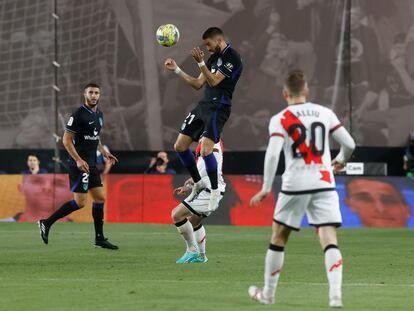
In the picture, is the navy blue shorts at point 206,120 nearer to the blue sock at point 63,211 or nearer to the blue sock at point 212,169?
the blue sock at point 212,169

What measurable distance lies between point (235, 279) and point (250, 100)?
12652mm

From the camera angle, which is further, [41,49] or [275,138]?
[41,49]

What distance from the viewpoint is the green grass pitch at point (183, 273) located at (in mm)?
11078

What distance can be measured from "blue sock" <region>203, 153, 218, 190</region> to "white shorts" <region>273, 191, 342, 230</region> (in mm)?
5201

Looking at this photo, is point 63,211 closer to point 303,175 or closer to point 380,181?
point 380,181

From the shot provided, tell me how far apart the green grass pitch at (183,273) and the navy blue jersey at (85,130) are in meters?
1.44

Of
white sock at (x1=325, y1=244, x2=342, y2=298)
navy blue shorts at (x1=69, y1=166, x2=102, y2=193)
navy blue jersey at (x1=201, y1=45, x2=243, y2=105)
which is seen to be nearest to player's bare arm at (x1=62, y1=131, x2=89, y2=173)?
navy blue shorts at (x1=69, y1=166, x2=102, y2=193)

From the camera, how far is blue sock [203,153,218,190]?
1584 centimetres

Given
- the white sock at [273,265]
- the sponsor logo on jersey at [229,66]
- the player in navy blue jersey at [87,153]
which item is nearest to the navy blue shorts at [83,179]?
the player in navy blue jersey at [87,153]

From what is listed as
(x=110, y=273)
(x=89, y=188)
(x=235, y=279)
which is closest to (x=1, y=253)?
(x=89, y=188)

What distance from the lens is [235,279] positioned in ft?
43.5

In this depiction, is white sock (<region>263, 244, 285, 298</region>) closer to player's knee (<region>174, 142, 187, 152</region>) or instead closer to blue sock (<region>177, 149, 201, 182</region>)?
blue sock (<region>177, 149, 201, 182</region>)

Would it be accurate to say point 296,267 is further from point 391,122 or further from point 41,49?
point 41,49

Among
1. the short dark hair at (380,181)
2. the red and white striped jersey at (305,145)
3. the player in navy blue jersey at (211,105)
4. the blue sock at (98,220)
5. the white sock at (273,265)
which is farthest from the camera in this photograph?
the short dark hair at (380,181)
